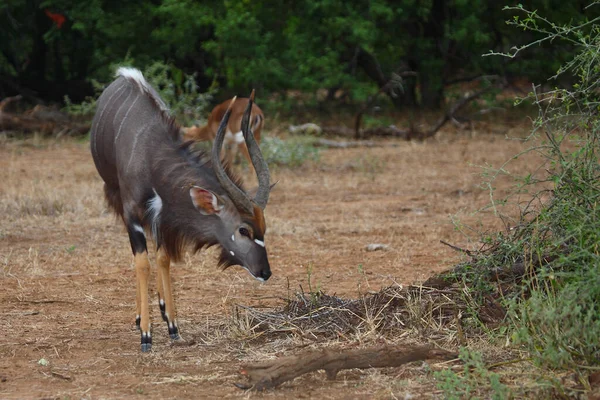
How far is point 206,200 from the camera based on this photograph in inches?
197

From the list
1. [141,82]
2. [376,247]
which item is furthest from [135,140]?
[376,247]

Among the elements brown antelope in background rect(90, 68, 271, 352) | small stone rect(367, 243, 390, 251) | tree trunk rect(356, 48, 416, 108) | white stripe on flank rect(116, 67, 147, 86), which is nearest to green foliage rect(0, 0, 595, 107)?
tree trunk rect(356, 48, 416, 108)

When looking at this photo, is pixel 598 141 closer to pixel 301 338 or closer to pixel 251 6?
pixel 301 338

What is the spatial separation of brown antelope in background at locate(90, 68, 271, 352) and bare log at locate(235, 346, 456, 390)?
0.85 metres

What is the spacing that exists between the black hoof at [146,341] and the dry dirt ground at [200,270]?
0.26 feet

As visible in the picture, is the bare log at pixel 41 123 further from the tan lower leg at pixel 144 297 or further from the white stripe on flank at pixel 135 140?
the tan lower leg at pixel 144 297

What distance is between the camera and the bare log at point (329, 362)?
13.5ft

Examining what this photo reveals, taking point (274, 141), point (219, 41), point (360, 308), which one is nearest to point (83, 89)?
point (219, 41)

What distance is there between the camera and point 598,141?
4.71 m

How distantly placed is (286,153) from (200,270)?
18.4 feet

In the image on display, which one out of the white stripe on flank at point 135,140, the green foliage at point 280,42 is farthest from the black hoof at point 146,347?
the green foliage at point 280,42

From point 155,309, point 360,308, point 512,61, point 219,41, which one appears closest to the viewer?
point 360,308

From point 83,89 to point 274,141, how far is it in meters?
6.58

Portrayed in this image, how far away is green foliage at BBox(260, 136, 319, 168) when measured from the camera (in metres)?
12.4
